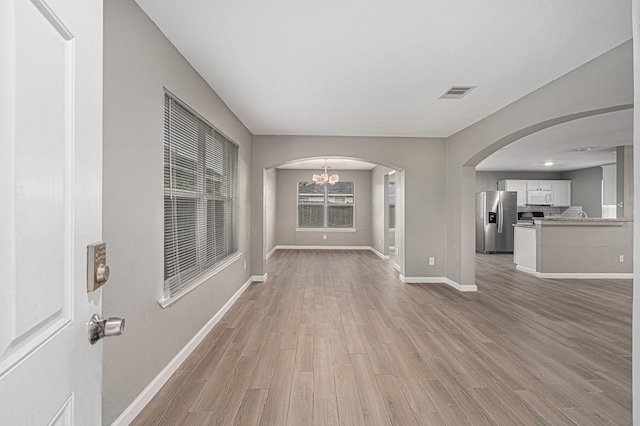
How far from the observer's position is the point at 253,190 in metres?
5.77

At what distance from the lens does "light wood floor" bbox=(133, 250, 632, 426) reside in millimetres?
2113

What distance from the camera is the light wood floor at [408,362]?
2.11 metres

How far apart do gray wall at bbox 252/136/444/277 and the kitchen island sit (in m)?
A: 2.18

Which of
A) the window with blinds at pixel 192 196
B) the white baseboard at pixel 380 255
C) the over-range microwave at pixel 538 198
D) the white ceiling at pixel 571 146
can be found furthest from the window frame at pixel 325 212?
the window with blinds at pixel 192 196

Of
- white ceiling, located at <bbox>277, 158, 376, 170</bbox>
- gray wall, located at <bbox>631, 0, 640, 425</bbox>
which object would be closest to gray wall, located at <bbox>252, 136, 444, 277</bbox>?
white ceiling, located at <bbox>277, 158, 376, 170</bbox>

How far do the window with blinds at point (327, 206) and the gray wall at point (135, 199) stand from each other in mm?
7728

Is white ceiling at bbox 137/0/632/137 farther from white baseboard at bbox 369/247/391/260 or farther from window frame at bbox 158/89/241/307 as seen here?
white baseboard at bbox 369/247/391/260

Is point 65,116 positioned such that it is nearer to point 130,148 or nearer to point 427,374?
point 130,148

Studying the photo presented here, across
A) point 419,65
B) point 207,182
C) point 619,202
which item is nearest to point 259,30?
point 419,65

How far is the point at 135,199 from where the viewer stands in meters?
2.06

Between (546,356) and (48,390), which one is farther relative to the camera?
(546,356)

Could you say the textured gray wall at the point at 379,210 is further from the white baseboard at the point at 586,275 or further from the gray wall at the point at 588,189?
the gray wall at the point at 588,189

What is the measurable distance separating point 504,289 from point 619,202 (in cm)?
332

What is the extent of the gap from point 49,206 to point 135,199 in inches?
61.6
